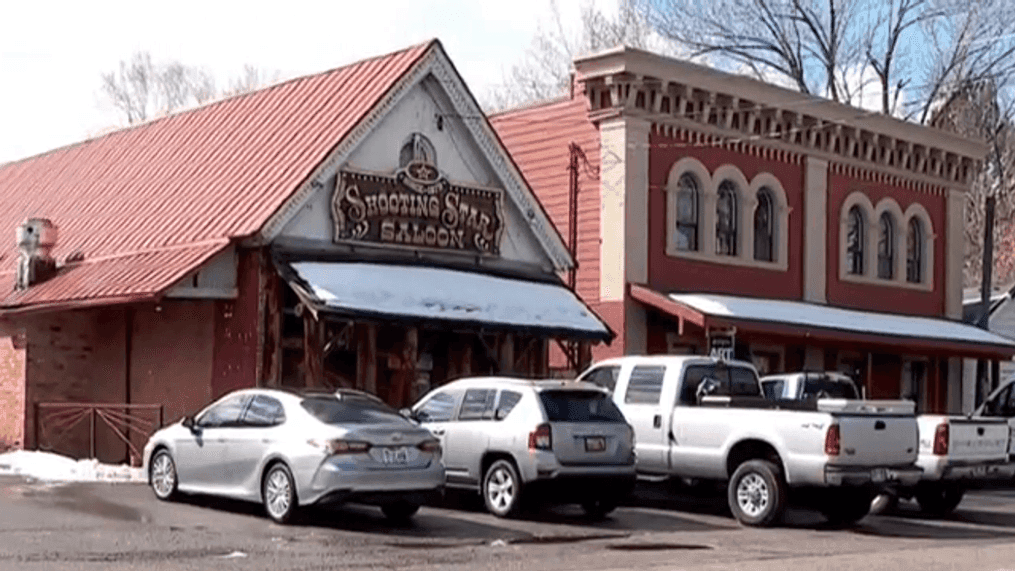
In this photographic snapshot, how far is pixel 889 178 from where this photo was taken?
35938mm

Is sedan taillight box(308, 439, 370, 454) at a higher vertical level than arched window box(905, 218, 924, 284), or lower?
lower

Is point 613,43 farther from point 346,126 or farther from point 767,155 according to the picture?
point 346,126

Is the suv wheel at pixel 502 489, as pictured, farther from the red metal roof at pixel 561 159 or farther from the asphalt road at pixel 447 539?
the red metal roof at pixel 561 159

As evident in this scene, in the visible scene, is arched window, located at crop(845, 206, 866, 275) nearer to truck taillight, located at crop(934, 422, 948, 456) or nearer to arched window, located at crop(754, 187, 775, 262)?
arched window, located at crop(754, 187, 775, 262)

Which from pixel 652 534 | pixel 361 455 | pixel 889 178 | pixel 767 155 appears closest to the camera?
pixel 361 455

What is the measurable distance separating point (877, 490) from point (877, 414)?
2.88 ft

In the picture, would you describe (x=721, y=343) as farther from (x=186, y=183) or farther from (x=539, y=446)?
(x=539, y=446)

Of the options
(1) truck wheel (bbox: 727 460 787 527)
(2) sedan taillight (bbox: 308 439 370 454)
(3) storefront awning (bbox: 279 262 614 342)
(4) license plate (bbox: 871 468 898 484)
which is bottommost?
(1) truck wheel (bbox: 727 460 787 527)

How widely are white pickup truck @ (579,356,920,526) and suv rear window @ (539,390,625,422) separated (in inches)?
54.5

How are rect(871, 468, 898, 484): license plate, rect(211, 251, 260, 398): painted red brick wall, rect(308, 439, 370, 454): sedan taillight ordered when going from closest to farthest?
rect(308, 439, 370, 454): sedan taillight → rect(871, 468, 898, 484): license plate → rect(211, 251, 260, 398): painted red brick wall

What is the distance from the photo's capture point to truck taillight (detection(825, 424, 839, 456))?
17.5 metres

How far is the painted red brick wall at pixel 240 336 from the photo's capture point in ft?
74.5

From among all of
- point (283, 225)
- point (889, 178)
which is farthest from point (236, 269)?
point (889, 178)

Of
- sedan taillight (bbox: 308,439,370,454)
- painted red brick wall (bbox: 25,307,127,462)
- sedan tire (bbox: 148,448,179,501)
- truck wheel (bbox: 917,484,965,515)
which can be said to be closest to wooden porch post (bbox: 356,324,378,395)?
painted red brick wall (bbox: 25,307,127,462)
